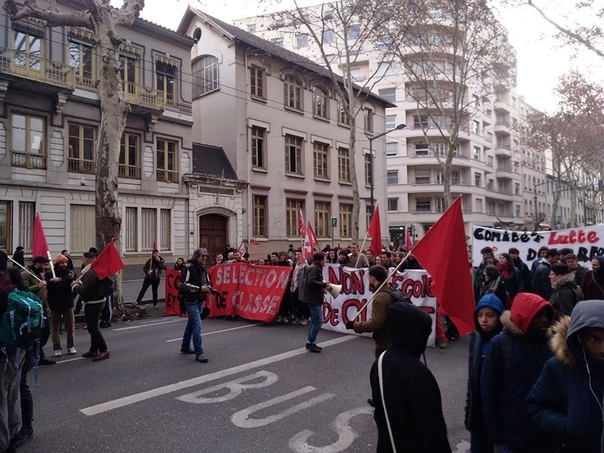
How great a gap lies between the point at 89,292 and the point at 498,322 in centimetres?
636

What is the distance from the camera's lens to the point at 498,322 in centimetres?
312

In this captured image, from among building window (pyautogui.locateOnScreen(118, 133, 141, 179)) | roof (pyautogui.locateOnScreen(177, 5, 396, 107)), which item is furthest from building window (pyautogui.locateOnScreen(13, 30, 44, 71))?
roof (pyautogui.locateOnScreen(177, 5, 396, 107))

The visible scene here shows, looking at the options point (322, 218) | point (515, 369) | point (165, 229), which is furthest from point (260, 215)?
point (515, 369)

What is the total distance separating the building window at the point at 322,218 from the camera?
3020cm

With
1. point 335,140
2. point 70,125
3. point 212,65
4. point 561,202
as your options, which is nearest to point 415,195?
point 335,140

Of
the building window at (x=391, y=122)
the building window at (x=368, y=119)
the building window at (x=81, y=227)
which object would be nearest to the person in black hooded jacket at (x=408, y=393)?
the building window at (x=81, y=227)

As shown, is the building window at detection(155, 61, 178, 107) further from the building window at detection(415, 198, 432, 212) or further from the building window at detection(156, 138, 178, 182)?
the building window at detection(415, 198, 432, 212)

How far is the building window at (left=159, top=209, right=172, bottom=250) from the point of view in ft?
74.3

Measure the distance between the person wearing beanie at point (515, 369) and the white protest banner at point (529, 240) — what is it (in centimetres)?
833

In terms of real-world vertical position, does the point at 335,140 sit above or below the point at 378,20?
below

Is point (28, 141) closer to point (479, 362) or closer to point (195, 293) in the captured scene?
point (195, 293)

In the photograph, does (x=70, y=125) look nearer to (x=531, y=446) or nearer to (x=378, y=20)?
(x=378, y=20)

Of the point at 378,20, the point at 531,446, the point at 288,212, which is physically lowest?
the point at 531,446

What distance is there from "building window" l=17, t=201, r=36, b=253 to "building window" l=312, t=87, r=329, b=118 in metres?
17.7
